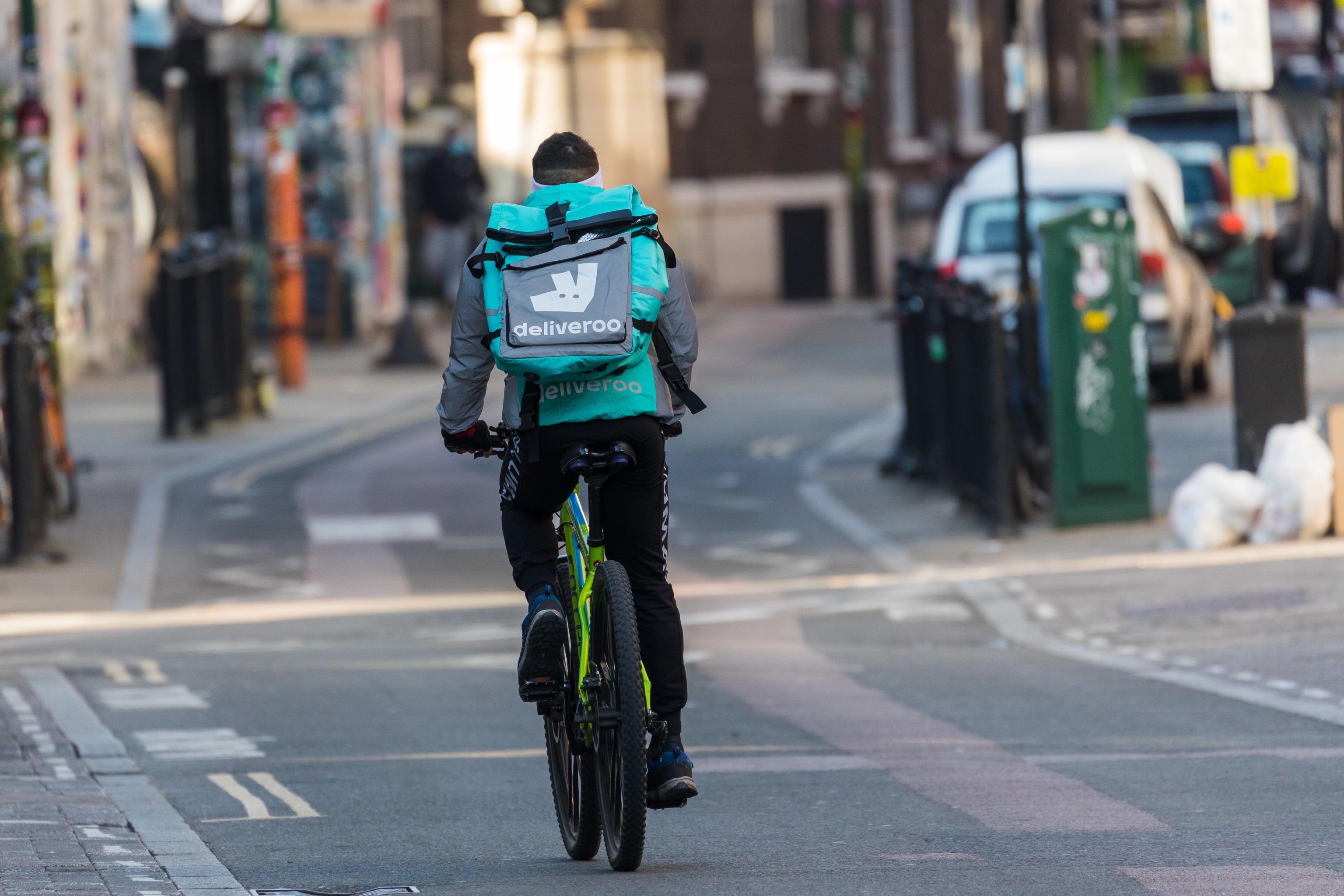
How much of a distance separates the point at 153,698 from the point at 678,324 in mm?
4115

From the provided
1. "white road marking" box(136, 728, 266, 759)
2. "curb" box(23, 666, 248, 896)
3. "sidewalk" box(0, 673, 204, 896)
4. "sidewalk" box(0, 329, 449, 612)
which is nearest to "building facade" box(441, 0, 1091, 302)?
"sidewalk" box(0, 329, 449, 612)

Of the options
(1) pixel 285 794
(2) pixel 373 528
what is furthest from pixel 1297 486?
(1) pixel 285 794

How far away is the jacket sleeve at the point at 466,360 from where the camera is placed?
660cm

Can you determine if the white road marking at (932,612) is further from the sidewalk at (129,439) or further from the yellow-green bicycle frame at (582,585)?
the yellow-green bicycle frame at (582,585)

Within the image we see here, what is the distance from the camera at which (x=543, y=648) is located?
670cm

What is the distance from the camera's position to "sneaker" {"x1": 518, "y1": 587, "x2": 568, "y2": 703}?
669 cm

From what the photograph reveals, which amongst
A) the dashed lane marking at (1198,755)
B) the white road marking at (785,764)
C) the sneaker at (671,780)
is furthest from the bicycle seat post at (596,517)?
the dashed lane marking at (1198,755)

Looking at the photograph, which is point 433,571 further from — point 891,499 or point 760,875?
point 760,875

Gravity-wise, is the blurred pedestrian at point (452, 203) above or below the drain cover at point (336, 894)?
above

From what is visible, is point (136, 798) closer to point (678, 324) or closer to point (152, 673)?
point (678, 324)

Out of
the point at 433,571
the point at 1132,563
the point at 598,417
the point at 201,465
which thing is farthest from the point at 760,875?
the point at 201,465

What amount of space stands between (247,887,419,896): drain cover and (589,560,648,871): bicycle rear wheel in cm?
52

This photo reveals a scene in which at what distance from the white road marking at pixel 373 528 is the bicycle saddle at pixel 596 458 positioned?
29.6 feet

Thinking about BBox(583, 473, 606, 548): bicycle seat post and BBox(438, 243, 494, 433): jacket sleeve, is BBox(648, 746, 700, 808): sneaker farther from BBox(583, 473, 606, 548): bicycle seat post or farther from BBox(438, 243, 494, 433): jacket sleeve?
BBox(438, 243, 494, 433): jacket sleeve
